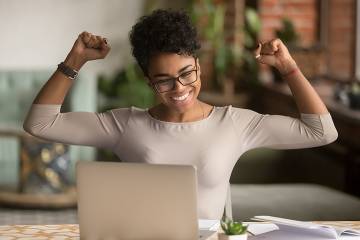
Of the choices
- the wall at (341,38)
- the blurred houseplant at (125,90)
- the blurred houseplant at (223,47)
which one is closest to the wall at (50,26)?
the blurred houseplant at (125,90)

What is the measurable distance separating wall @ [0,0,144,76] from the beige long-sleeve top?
488cm

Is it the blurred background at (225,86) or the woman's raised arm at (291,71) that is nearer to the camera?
the woman's raised arm at (291,71)

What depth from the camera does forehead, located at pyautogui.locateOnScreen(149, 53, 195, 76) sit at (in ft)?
7.20

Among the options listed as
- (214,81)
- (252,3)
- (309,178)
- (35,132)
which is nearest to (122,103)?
(214,81)

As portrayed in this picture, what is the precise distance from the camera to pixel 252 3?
6645 millimetres

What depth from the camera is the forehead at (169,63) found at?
7.20 ft

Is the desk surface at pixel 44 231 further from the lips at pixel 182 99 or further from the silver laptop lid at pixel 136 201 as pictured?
the lips at pixel 182 99

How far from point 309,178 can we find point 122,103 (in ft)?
7.01

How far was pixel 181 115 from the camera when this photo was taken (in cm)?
231

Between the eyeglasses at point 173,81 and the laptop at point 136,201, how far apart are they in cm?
40

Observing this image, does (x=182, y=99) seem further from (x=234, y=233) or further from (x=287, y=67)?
(x=234, y=233)

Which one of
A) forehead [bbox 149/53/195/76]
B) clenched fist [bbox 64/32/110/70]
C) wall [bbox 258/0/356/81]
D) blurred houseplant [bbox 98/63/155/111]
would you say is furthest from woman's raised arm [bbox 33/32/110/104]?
blurred houseplant [bbox 98/63/155/111]

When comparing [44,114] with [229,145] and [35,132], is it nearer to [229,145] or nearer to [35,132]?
[35,132]

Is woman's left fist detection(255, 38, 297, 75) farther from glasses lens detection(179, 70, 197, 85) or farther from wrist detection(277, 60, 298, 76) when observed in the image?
glasses lens detection(179, 70, 197, 85)
